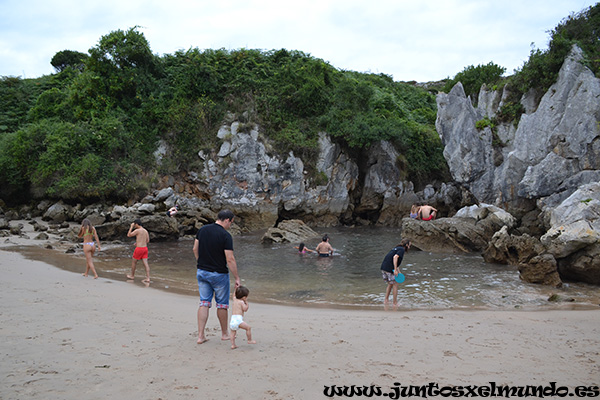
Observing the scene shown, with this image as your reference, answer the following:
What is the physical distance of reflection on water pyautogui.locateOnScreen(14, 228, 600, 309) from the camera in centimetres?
923

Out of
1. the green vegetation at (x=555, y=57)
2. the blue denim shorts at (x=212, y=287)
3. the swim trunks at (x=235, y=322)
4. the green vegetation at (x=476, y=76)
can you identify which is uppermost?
the green vegetation at (x=476, y=76)

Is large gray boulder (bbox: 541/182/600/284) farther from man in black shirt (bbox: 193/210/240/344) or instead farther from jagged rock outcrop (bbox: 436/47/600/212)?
man in black shirt (bbox: 193/210/240/344)

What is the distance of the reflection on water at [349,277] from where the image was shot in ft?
30.3

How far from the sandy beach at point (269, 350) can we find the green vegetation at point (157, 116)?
16179 mm

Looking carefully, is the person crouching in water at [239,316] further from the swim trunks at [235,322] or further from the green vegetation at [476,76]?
the green vegetation at [476,76]

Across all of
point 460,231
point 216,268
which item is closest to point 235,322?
point 216,268

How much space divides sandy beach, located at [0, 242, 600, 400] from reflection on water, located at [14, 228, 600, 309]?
5.28 ft

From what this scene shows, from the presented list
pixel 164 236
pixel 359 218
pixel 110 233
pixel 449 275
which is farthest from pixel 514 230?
pixel 110 233

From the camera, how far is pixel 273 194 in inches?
974

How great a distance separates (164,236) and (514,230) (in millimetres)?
15726

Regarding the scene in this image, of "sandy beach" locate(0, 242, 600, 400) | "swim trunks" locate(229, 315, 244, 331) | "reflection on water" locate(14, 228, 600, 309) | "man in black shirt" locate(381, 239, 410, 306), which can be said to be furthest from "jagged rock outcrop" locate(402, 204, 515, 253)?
"swim trunks" locate(229, 315, 244, 331)

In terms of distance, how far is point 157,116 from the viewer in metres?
24.8

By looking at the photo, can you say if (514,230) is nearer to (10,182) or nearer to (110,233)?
(110,233)

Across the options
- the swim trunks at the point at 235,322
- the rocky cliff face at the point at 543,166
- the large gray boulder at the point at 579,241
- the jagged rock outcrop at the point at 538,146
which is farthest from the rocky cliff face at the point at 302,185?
the swim trunks at the point at 235,322
